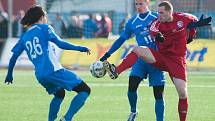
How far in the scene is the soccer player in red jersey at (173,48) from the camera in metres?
12.5

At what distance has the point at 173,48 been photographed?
1262 centimetres

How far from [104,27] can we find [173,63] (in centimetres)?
1890

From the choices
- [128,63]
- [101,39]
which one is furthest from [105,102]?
[101,39]

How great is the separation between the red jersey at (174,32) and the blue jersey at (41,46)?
4.92 feet

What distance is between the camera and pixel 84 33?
31.8 m

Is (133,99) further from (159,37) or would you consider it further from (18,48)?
(18,48)

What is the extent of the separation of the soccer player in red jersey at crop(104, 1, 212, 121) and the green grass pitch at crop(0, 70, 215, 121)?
5.42 feet

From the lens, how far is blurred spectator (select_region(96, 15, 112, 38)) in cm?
3133

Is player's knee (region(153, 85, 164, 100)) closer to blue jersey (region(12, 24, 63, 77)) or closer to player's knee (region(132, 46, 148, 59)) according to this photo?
player's knee (region(132, 46, 148, 59))

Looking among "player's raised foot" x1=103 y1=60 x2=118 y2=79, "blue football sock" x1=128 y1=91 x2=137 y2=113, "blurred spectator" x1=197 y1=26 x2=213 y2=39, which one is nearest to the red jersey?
"player's raised foot" x1=103 y1=60 x2=118 y2=79

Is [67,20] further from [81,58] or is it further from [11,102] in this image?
[11,102]

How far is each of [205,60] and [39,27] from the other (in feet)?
54.9

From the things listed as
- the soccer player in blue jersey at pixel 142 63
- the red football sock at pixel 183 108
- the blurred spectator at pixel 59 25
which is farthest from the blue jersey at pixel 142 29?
the blurred spectator at pixel 59 25

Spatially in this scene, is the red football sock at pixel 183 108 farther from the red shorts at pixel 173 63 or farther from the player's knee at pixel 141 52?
the player's knee at pixel 141 52
